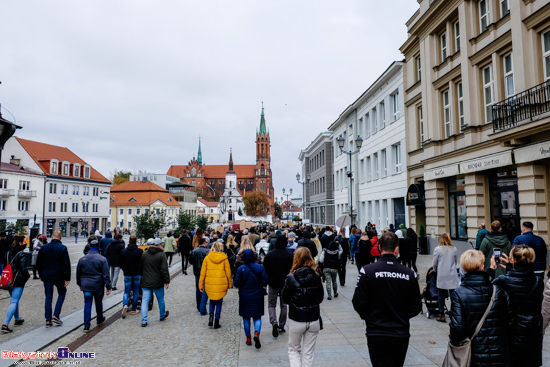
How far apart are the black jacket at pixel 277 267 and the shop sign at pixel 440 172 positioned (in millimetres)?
12340

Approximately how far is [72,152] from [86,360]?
64.4 metres

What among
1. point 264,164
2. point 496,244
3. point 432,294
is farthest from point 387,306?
point 264,164

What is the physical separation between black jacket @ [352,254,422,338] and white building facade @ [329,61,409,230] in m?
19.7

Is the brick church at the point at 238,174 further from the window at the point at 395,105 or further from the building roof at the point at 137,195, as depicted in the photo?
the window at the point at 395,105

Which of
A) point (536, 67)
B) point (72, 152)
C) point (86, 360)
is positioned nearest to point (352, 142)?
point (536, 67)

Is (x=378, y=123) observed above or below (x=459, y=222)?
above

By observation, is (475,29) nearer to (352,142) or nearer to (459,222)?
(459,222)

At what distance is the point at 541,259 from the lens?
806 centimetres

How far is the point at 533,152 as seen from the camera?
12.0 m

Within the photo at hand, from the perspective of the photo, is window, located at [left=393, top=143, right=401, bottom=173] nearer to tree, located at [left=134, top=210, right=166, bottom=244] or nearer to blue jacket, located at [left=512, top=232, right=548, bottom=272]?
tree, located at [left=134, top=210, right=166, bottom=244]

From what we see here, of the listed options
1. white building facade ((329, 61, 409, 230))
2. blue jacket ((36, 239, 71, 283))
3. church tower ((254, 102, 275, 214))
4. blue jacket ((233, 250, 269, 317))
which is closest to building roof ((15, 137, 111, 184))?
white building facade ((329, 61, 409, 230))

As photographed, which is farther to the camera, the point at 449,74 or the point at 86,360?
the point at 449,74

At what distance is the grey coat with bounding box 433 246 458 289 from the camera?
7.71m

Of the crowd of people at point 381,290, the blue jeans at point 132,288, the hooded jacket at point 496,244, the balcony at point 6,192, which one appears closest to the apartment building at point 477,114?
the hooded jacket at point 496,244
